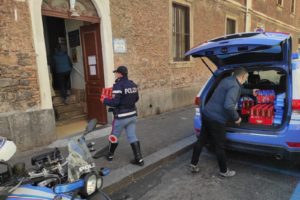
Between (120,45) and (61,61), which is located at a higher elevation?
(120,45)

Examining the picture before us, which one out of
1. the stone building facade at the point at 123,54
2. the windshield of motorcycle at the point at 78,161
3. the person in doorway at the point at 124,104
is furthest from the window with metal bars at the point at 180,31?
the windshield of motorcycle at the point at 78,161

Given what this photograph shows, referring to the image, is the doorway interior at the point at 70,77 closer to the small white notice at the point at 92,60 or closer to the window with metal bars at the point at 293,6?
the small white notice at the point at 92,60

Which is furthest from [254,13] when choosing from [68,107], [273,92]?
[68,107]

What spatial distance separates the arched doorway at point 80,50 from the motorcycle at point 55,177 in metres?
3.20

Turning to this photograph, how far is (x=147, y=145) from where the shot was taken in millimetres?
5008

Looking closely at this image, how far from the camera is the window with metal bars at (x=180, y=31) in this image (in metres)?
8.78

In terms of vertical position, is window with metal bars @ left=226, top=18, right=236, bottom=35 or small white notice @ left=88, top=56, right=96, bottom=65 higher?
window with metal bars @ left=226, top=18, right=236, bottom=35

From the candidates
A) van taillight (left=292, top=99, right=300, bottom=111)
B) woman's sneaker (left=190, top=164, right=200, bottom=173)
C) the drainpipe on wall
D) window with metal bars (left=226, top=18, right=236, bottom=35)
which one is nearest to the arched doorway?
woman's sneaker (left=190, top=164, right=200, bottom=173)

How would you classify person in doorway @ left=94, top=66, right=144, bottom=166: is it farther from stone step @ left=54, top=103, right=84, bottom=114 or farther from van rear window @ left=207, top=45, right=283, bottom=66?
stone step @ left=54, top=103, right=84, bottom=114

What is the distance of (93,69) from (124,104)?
3050 mm

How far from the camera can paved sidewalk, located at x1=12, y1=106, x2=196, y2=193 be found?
152 inches

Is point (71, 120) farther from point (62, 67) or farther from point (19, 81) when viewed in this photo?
point (19, 81)

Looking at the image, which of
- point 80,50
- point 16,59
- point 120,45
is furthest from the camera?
point 80,50

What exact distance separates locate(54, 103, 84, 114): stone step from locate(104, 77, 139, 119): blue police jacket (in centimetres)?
342
